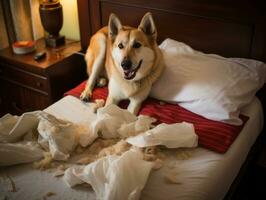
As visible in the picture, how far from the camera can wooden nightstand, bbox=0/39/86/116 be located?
7.77ft

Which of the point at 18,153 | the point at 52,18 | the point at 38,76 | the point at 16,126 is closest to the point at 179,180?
the point at 18,153

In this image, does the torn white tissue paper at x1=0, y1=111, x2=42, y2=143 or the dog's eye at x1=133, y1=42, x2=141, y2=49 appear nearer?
the torn white tissue paper at x1=0, y1=111, x2=42, y2=143

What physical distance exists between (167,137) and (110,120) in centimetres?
32

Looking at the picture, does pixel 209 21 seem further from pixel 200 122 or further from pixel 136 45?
pixel 200 122

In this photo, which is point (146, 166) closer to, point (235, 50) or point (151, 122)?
point (151, 122)

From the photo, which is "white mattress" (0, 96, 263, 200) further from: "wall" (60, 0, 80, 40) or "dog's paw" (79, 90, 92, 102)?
"wall" (60, 0, 80, 40)

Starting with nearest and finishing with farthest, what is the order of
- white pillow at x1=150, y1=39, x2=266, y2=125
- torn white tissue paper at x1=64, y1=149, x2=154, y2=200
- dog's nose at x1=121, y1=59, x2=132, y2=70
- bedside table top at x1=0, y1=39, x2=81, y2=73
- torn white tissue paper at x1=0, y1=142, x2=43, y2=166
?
torn white tissue paper at x1=64, y1=149, x2=154, y2=200
torn white tissue paper at x1=0, y1=142, x2=43, y2=166
white pillow at x1=150, y1=39, x2=266, y2=125
dog's nose at x1=121, y1=59, x2=132, y2=70
bedside table top at x1=0, y1=39, x2=81, y2=73

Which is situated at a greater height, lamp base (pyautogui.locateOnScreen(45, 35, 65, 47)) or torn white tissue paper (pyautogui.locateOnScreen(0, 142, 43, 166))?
lamp base (pyautogui.locateOnScreen(45, 35, 65, 47))

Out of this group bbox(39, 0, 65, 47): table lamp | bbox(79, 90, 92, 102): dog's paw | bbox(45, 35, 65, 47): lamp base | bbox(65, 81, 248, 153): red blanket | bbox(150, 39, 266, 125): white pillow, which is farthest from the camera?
bbox(45, 35, 65, 47): lamp base

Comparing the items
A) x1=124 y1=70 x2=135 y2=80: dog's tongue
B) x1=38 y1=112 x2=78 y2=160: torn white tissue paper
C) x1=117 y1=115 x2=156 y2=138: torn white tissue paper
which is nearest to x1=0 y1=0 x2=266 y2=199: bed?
x1=38 y1=112 x2=78 y2=160: torn white tissue paper

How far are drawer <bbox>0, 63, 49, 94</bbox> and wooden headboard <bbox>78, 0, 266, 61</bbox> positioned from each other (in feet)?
2.37

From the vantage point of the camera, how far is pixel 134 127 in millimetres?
1641

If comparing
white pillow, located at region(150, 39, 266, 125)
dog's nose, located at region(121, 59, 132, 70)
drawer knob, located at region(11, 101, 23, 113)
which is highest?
dog's nose, located at region(121, 59, 132, 70)

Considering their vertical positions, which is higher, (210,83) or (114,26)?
(114,26)
